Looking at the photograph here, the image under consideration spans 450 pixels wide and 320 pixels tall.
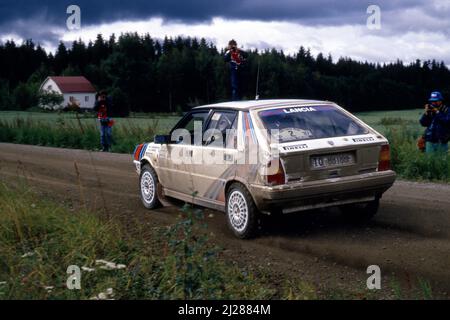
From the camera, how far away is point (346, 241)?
7.56 meters

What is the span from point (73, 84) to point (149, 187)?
11448cm

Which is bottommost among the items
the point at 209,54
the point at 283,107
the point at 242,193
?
the point at 242,193

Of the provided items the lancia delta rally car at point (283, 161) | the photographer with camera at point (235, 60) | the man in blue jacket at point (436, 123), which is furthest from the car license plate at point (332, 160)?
the photographer with camera at point (235, 60)

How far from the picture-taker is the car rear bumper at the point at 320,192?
7.30m

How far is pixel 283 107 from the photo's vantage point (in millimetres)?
8188

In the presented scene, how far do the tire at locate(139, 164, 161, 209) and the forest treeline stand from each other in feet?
21.8

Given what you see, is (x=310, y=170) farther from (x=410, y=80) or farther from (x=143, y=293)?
(x=410, y=80)

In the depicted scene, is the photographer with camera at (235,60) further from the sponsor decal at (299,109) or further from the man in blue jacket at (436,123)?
the sponsor decal at (299,109)

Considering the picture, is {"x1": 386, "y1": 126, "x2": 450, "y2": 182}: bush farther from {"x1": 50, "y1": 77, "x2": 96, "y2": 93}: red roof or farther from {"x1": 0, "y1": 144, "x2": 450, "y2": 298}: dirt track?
{"x1": 50, "y1": 77, "x2": 96, "y2": 93}: red roof

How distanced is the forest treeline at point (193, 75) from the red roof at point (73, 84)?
5.57 feet

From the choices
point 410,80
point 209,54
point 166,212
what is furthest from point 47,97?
point 166,212

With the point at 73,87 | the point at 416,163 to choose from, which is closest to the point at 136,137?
the point at 416,163

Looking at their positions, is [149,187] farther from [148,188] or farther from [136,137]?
[136,137]
